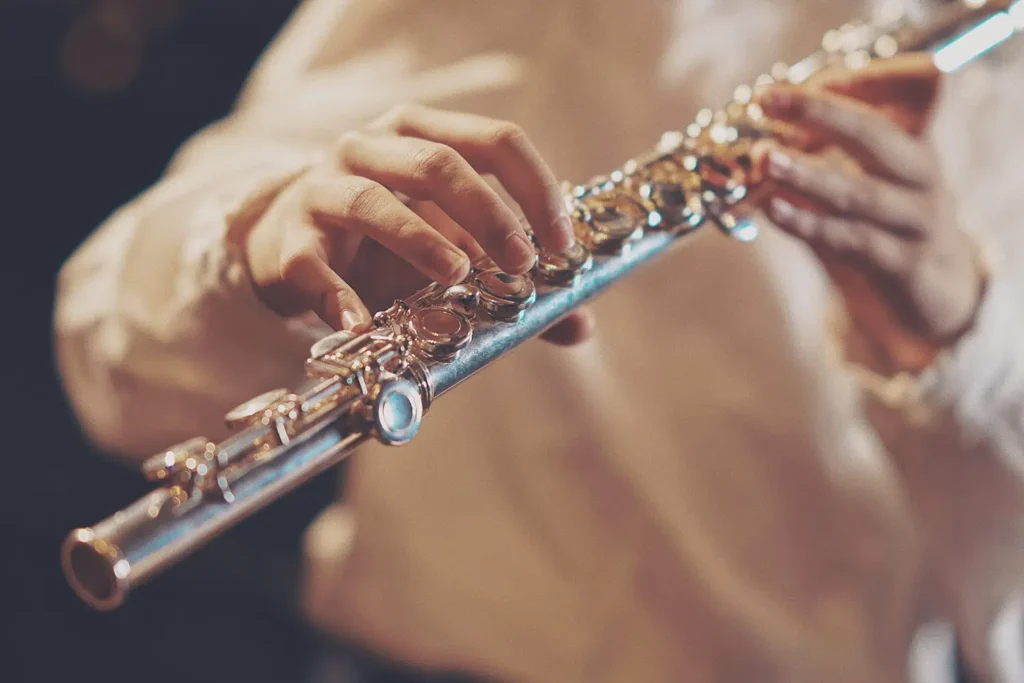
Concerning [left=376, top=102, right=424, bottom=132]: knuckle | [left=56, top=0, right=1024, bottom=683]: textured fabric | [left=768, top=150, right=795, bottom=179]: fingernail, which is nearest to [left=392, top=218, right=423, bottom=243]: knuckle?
[left=376, top=102, right=424, bottom=132]: knuckle

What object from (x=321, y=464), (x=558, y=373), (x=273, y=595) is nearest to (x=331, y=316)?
(x=321, y=464)

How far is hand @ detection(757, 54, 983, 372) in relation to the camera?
563mm

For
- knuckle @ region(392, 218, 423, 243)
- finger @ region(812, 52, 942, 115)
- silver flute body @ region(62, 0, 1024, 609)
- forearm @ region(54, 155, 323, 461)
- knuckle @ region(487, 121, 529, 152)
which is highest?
forearm @ region(54, 155, 323, 461)

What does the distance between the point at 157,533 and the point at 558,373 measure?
2.00 ft

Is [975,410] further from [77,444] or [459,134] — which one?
[77,444]

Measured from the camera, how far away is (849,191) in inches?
22.1

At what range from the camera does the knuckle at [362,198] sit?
15.8 inches

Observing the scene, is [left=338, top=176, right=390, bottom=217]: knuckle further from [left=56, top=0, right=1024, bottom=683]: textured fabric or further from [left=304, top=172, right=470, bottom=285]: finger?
[left=56, top=0, right=1024, bottom=683]: textured fabric

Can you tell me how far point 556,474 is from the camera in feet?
2.93

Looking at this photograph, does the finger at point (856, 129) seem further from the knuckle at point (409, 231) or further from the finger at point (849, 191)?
the knuckle at point (409, 231)

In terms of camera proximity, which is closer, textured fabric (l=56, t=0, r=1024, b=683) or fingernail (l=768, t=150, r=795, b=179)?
fingernail (l=768, t=150, r=795, b=179)

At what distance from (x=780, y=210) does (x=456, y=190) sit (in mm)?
264

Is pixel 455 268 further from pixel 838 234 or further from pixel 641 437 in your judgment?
pixel 641 437

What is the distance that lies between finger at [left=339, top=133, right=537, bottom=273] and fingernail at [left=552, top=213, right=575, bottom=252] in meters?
0.02
